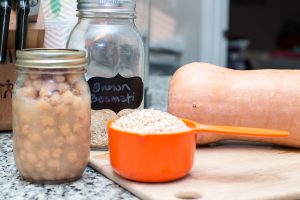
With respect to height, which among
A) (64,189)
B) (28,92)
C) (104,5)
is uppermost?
(104,5)

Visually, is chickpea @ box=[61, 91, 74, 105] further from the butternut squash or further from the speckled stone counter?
the butternut squash

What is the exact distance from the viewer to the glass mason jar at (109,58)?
2.32 ft

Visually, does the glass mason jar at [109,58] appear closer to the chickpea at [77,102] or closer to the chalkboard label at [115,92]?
the chalkboard label at [115,92]

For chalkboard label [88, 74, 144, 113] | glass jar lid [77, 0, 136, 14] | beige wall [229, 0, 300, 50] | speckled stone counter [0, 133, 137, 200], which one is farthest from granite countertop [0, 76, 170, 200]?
beige wall [229, 0, 300, 50]

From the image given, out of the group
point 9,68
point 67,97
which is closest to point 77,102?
point 67,97

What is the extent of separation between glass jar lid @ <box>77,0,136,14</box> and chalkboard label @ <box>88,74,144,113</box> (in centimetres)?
9

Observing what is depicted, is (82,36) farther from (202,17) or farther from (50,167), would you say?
(202,17)

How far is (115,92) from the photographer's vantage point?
71cm

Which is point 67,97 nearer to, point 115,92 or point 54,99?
point 54,99

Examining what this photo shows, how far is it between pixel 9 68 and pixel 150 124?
1.06 feet

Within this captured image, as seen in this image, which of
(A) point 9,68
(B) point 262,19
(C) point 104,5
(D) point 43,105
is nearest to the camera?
(D) point 43,105

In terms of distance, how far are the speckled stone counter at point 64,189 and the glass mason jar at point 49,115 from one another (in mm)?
13

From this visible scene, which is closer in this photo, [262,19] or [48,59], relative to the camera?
[48,59]

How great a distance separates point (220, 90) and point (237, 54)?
6.20 ft
